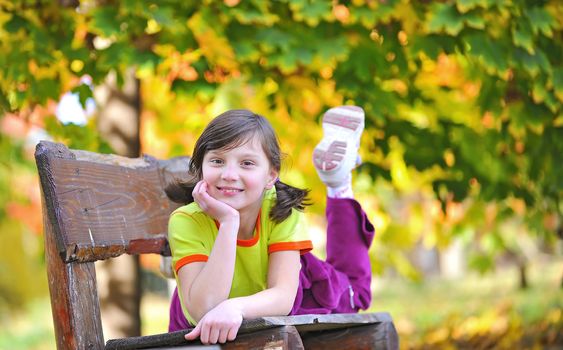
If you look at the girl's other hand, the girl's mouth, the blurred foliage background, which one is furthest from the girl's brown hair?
the blurred foliage background

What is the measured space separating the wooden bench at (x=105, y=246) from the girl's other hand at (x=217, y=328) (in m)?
0.03

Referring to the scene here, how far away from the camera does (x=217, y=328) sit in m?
2.14

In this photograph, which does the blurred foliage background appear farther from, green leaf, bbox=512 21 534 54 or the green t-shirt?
the green t-shirt

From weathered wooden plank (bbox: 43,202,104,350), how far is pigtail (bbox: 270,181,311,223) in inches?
22.4

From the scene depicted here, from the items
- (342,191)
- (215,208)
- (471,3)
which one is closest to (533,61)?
(471,3)

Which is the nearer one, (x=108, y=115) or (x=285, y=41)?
(x=285, y=41)

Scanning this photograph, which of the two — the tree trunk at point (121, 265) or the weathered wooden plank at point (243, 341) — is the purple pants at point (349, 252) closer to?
the weathered wooden plank at point (243, 341)

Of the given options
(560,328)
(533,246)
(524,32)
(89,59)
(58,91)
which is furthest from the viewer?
(533,246)

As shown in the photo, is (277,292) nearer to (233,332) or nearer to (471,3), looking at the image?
(233,332)

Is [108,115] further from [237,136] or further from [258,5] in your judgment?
[237,136]

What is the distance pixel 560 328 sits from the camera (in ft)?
20.0

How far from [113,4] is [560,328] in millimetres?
3936

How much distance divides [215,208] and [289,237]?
317mm

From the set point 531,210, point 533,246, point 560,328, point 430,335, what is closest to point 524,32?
point 531,210
